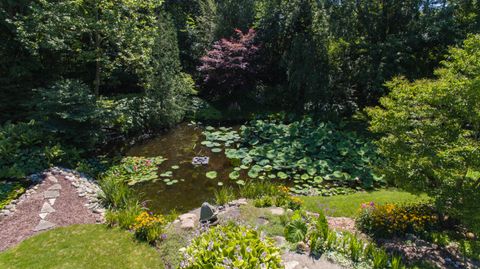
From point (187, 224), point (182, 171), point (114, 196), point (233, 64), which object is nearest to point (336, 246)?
point (187, 224)

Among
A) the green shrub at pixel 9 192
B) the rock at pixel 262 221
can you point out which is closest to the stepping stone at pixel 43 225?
the green shrub at pixel 9 192

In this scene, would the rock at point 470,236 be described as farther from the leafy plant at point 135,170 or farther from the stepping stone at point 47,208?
the stepping stone at point 47,208

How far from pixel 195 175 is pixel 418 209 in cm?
579

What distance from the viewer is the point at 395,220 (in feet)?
18.3

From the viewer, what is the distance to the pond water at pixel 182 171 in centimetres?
777

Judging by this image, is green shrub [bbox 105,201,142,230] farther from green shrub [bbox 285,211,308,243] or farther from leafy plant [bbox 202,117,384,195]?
leafy plant [bbox 202,117,384,195]

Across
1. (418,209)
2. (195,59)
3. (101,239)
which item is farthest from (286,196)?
(195,59)

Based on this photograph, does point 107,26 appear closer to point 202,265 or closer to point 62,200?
point 62,200

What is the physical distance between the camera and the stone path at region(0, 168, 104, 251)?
603 centimetres

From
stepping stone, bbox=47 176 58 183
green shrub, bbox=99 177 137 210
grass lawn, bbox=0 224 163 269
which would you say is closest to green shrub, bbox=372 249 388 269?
grass lawn, bbox=0 224 163 269

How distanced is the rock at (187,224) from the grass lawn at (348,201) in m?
2.57

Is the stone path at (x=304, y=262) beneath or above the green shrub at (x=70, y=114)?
beneath

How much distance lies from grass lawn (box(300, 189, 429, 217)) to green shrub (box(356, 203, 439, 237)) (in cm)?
51

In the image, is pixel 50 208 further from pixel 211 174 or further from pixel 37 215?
pixel 211 174
